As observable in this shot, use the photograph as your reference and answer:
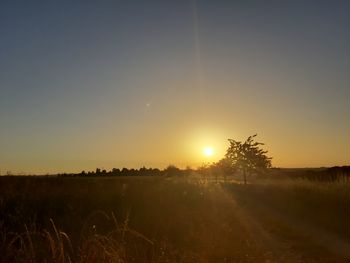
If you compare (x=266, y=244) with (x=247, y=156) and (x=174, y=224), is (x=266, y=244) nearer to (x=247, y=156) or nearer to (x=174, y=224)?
(x=174, y=224)

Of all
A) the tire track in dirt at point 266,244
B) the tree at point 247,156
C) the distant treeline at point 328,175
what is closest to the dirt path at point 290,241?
the tire track in dirt at point 266,244

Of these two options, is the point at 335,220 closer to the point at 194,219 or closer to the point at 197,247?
the point at 194,219

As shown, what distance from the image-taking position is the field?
9.85 metres

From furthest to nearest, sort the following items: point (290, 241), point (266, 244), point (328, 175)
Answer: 1. point (328, 175)
2. point (290, 241)
3. point (266, 244)

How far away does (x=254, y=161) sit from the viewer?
6650 cm

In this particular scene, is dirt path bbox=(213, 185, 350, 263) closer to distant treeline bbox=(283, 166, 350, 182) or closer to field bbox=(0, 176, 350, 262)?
field bbox=(0, 176, 350, 262)

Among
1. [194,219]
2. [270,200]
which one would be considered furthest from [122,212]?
[270,200]

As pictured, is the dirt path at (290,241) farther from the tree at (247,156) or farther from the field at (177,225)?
the tree at (247,156)

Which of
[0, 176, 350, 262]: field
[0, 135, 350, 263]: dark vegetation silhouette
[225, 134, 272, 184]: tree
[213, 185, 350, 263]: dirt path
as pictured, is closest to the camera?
[0, 135, 350, 263]: dark vegetation silhouette

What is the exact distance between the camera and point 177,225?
14.8 m

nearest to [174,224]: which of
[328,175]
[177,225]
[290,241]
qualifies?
[177,225]

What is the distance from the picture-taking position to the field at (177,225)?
9852mm

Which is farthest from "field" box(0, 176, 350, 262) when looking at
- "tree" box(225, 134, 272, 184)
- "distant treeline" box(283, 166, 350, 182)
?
"tree" box(225, 134, 272, 184)

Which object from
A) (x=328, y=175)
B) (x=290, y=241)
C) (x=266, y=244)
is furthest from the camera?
(x=328, y=175)
